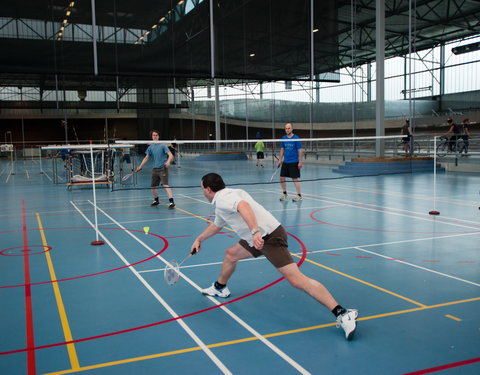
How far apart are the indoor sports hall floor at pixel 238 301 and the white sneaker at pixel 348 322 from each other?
0.25 feet

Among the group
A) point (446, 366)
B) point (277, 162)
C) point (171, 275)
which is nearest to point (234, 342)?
point (171, 275)

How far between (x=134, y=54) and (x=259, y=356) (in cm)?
1525

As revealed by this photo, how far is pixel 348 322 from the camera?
3.69 metres

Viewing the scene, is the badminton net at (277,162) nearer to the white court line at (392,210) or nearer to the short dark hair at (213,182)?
the white court line at (392,210)

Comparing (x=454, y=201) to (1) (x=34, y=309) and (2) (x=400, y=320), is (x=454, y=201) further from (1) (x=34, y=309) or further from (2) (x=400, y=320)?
(1) (x=34, y=309)

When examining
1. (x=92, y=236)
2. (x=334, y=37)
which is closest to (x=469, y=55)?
(x=334, y=37)

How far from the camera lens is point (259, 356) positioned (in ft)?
11.3

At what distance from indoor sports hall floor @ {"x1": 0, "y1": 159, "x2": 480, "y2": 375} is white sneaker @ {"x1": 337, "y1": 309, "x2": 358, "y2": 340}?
0.08m

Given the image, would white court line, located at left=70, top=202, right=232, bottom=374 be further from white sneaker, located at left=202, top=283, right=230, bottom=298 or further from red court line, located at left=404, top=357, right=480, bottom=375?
red court line, located at left=404, top=357, right=480, bottom=375

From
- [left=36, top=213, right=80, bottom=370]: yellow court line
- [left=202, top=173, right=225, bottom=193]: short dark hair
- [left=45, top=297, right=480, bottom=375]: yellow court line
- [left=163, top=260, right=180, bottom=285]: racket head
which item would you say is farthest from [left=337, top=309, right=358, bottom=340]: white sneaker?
[left=36, top=213, right=80, bottom=370]: yellow court line

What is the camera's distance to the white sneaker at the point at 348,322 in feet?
12.0

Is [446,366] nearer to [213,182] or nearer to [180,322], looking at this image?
[180,322]

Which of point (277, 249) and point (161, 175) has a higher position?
point (161, 175)

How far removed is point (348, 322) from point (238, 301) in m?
1.31
